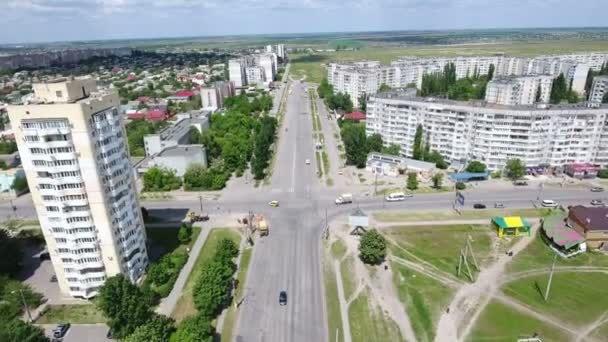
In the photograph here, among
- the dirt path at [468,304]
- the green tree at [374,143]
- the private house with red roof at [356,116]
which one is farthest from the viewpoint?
the private house with red roof at [356,116]

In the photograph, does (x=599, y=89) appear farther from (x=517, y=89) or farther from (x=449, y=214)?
(x=449, y=214)

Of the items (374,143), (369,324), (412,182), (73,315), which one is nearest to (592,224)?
(412,182)

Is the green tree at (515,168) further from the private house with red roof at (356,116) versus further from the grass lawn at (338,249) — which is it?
the private house with red roof at (356,116)

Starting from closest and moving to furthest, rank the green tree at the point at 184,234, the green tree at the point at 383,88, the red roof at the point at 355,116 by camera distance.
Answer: the green tree at the point at 184,234, the red roof at the point at 355,116, the green tree at the point at 383,88

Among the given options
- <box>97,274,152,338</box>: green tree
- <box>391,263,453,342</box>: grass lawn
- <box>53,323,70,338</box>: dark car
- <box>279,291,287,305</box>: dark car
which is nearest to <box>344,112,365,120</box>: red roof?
<box>391,263,453,342</box>: grass lawn

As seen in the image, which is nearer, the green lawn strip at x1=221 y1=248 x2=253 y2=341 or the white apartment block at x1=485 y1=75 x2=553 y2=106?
the green lawn strip at x1=221 y1=248 x2=253 y2=341

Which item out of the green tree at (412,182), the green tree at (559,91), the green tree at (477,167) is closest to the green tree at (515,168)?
the green tree at (477,167)

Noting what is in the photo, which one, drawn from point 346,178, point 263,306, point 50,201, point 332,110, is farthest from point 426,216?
point 332,110

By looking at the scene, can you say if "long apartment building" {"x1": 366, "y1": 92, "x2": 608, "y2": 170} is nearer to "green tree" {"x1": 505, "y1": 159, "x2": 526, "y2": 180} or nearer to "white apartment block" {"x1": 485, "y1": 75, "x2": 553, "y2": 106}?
"green tree" {"x1": 505, "y1": 159, "x2": 526, "y2": 180}
